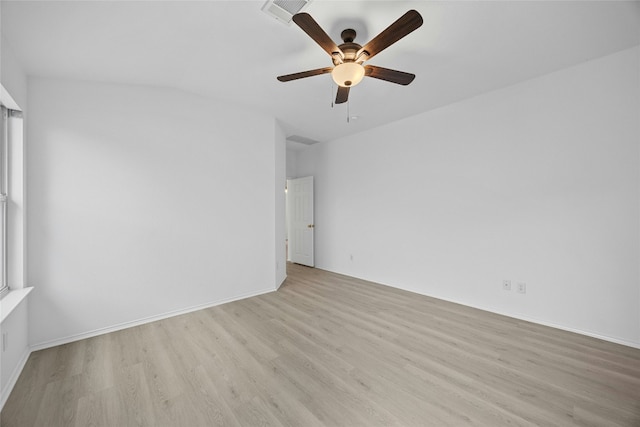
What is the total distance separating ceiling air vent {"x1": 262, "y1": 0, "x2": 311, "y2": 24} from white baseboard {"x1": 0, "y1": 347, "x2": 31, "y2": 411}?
329 centimetres

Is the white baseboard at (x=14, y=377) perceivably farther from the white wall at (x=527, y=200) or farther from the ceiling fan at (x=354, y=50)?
the white wall at (x=527, y=200)

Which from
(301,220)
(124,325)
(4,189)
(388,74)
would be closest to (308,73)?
(388,74)

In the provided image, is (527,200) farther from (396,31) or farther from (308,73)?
(308,73)

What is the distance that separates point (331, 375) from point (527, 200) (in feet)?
9.66

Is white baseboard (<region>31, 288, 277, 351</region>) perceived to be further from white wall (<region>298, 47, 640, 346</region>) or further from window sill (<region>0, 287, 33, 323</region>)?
white wall (<region>298, 47, 640, 346</region>)

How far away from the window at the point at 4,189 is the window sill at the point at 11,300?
0.24ft

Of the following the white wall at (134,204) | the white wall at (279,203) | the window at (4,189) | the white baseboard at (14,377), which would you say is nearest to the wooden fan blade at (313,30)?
the white wall at (134,204)

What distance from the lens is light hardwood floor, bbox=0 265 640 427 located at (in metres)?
1.68

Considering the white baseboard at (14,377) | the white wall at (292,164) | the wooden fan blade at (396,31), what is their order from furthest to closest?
the white wall at (292,164) < the white baseboard at (14,377) < the wooden fan blade at (396,31)

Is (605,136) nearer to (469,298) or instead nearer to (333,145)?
(469,298)

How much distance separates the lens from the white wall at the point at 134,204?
8.46ft

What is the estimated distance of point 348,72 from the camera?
6.93 feet

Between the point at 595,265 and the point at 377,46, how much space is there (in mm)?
3070

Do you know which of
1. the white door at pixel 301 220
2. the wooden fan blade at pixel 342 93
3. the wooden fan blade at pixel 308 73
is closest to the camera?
the wooden fan blade at pixel 308 73
